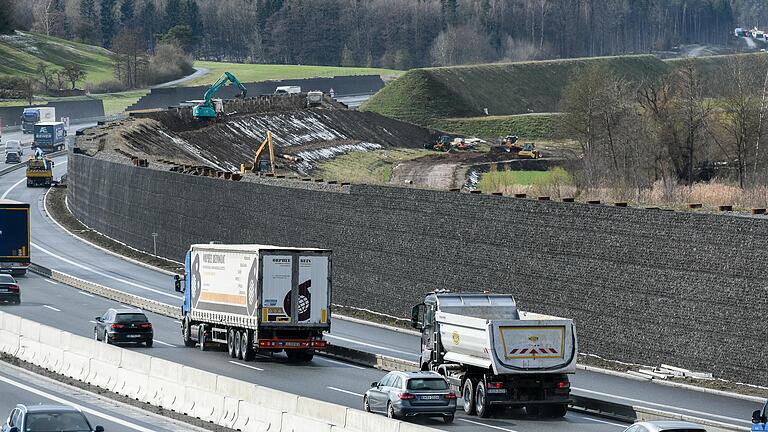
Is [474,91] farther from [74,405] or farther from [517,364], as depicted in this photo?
[517,364]

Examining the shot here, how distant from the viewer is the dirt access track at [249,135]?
106 m

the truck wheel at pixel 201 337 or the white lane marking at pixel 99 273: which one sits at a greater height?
the truck wheel at pixel 201 337

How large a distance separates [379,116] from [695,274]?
104 meters

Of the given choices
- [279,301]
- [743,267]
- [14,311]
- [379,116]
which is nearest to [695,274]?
[743,267]

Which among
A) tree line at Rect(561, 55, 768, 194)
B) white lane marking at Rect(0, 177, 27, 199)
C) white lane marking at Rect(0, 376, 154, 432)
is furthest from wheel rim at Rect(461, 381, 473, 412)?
white lane marking at Rect(0, 177, 27, 199)

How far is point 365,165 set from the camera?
117375 millimetres

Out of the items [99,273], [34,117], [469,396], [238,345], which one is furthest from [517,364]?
[34,117]

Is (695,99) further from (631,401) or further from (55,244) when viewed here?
(631,401)

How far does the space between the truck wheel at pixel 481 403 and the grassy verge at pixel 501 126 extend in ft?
368

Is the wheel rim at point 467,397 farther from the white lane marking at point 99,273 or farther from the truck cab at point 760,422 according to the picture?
the white lane marking at point 99,273

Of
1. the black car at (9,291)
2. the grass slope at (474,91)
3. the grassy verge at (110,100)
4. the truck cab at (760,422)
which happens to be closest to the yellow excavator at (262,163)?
the black car at (9,291)

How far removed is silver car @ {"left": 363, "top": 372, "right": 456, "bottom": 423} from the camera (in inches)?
1226

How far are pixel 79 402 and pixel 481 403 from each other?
11.1 meters

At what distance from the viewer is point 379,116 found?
144 m
